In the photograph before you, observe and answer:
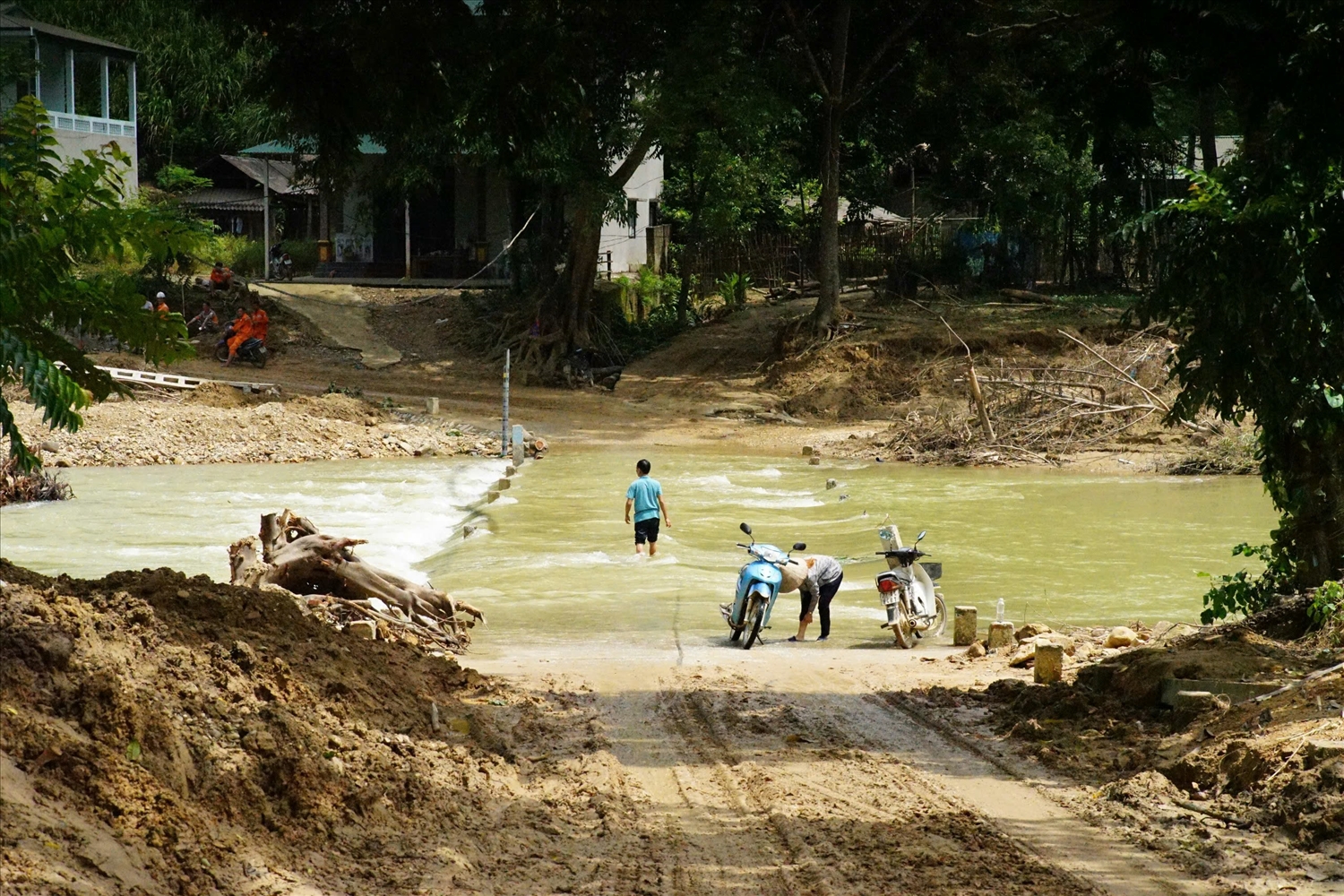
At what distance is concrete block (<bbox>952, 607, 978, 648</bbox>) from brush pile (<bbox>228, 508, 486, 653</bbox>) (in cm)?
429

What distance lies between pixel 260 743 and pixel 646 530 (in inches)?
437

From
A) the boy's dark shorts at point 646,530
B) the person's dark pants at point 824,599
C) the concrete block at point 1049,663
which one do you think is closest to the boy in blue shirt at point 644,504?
the boy's dark shorts at point 646,530

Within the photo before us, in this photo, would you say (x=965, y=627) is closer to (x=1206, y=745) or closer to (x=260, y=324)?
(x=1206, y=745)

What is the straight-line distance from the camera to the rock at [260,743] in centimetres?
600

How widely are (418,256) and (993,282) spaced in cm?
1806

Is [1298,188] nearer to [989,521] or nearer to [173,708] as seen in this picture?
[173,708]

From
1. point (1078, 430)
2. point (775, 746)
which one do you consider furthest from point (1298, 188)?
point (1078, 430)

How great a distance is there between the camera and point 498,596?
1468cm

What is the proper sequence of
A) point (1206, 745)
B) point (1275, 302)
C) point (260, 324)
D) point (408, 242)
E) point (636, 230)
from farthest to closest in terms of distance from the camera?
point (636, 230)
point (408, 242)
point (260, 324)
point (1275, 302)
point (1206, 745)

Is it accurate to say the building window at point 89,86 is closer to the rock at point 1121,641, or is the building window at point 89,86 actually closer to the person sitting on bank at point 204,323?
the person sitting on bank at point 204,323

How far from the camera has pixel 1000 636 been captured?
11.8 meters

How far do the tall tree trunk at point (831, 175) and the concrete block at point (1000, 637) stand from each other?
24.4 meters

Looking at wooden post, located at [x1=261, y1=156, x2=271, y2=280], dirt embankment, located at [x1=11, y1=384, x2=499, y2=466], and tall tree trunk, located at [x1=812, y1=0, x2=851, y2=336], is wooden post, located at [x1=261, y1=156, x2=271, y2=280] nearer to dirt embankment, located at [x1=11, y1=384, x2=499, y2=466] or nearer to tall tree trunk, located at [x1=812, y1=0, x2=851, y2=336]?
dirt embankment, located at [x1=11, y1=384, x2=499, y2=466]

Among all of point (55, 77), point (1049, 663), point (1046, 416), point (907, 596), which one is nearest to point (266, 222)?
point (55, 77)
